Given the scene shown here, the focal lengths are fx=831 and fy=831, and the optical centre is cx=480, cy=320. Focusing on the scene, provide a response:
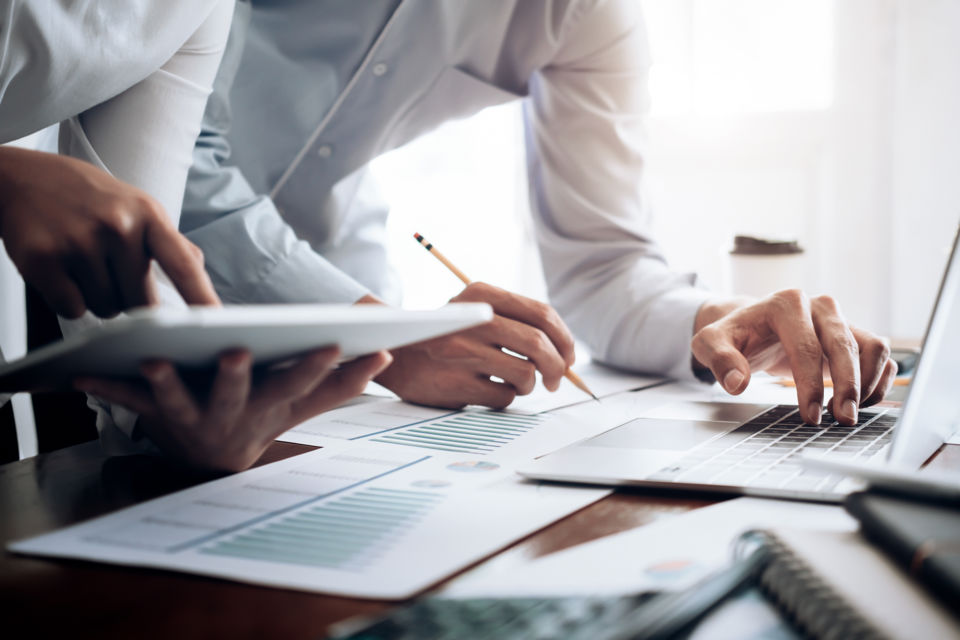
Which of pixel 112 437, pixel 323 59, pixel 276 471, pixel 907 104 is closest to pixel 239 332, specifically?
pixel 276 471

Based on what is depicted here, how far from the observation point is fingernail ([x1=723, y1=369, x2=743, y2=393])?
685 mm

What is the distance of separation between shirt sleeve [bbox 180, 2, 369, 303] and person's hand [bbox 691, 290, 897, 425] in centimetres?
38

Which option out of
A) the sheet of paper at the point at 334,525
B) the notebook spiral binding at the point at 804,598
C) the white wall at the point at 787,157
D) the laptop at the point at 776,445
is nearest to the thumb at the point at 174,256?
the sheet of paper at the point at 334,525

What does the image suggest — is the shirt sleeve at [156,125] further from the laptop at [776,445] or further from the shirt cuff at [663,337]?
the shirt cuff at [663,337]

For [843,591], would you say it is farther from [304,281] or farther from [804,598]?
[304,281]

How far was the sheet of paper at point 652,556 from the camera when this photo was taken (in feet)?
1.08

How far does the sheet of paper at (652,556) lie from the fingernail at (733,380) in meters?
0.24

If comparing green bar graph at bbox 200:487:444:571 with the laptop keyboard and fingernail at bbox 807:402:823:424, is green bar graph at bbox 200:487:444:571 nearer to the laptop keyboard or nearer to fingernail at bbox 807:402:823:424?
the laptop keyboard

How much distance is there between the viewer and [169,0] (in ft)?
2.15

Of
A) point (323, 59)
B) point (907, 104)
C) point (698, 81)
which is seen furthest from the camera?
point (698, 81)

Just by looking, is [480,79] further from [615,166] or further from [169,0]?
[169,0]

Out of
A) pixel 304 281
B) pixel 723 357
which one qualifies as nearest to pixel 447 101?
pixel 304 281

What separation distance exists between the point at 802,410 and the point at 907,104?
5.55ft

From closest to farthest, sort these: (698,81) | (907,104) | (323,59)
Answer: (323,59) → (907,104) → (698,81)
